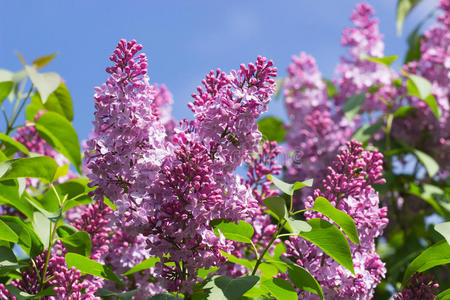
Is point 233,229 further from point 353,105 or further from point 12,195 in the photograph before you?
point 353,105

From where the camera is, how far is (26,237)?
1.85m

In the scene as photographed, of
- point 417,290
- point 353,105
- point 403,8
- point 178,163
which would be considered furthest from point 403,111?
point 178,163

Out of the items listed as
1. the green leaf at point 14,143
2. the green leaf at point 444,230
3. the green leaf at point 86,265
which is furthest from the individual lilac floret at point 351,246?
the green leaf at point 14,143

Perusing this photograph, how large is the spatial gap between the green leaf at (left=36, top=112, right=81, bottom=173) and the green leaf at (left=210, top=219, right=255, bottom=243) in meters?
0.97

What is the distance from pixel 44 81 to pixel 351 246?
56.2 inches

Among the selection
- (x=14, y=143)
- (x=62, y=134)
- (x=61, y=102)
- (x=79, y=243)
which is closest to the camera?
(x=79, y=243)

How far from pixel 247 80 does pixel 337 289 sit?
0.82 metres

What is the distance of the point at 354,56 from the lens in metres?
4.11

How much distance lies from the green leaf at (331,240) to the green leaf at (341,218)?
0.02 m

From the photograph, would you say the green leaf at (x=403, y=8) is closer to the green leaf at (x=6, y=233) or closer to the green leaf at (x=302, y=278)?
the green leaf at (x=302, y=278)

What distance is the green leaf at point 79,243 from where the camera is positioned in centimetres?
187

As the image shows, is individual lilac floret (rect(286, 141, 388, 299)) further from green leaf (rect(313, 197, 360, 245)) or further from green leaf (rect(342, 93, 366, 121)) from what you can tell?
green leaf (rect(342, 93, 366, 121))

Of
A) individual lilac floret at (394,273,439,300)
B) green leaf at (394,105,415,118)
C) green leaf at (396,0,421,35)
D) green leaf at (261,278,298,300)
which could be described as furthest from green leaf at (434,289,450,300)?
green leaf at (396,0,421,35)

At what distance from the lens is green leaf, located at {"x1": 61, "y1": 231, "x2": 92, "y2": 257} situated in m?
1.87
